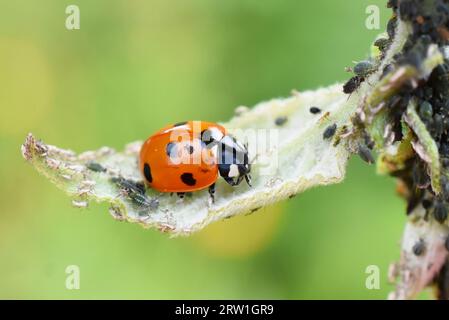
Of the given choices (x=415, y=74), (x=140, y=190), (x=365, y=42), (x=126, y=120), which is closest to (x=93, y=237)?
(x=126, y=120)

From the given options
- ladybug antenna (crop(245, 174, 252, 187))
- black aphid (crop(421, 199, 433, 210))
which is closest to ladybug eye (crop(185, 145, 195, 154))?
ladybug antenna (crop(245, 174, 252, 187))

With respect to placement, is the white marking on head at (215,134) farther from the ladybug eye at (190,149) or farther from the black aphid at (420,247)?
the black aphid at (420,247)

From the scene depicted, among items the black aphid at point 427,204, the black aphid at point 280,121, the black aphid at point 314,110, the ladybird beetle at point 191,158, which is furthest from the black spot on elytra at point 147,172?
the black aphid at point 427,204

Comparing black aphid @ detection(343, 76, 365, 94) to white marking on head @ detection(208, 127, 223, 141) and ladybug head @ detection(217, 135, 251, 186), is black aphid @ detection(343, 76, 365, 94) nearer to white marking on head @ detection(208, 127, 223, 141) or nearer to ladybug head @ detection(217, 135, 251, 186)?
ladybug head @ detection(217, 135, 251, 186)

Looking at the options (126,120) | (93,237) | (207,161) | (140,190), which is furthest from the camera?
(126,120)

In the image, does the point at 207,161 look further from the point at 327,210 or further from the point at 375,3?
the point at 375,3

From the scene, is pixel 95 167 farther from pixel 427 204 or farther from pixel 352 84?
pixel 427 204
